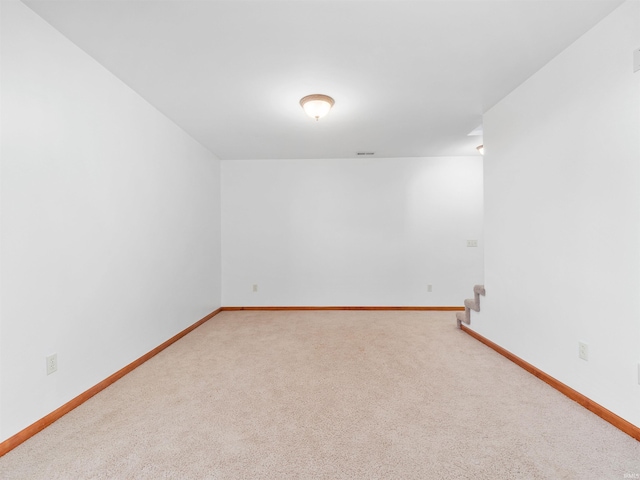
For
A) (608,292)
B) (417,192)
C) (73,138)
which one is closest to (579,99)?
(608,292)

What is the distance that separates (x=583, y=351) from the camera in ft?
6.52

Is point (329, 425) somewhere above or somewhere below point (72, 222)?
below

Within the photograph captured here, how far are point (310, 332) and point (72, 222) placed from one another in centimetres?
254

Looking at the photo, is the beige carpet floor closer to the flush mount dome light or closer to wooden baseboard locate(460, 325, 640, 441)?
wooden baseboard locate(460, 325, 640, 441)

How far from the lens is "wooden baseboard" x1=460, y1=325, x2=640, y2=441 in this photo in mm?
1657

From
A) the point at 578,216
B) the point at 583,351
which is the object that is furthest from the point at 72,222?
the point at 583,351

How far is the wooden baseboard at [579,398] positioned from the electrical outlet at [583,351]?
9.5 inches

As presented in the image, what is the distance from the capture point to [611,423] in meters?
1.75

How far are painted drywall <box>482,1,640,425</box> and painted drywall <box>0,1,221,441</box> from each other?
10.9 feet

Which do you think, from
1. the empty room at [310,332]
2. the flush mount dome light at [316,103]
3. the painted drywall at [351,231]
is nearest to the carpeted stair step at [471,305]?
the empty room at [310,332]

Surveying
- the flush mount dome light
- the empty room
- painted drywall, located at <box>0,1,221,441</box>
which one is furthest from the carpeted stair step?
painted drywall, located at <box>0,1,221,441</box>

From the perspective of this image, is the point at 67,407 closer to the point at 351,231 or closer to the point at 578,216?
the point at 578,216

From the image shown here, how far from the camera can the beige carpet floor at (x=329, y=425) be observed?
1427mm

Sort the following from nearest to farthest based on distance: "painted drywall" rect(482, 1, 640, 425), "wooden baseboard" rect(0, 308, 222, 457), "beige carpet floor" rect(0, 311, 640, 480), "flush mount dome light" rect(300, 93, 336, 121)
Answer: "beige carpet floor" rect(0, 311, 640, 480)
"wooden baseboard" rect(0, 308, 222, 457)
"painted drywall" rect(482, 1, 640, 425)
"flush mount dome light" rect(300, 93, 336, 121)
